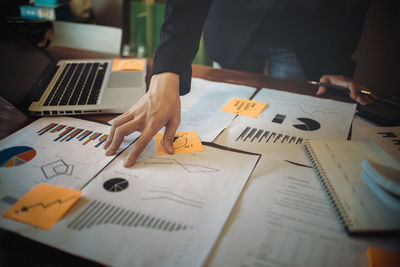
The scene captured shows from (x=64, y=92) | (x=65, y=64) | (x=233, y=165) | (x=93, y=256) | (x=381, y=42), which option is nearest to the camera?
(x=93, y=256)

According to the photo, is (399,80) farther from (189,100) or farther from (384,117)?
(189,100)

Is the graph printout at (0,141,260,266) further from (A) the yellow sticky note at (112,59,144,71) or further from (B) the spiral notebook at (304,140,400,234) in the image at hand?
(A) the yellow sticky note at (112,59,144,71)

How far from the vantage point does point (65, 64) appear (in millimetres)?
1033

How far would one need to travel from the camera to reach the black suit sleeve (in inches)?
30.3

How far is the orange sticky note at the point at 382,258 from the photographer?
0.40 metres

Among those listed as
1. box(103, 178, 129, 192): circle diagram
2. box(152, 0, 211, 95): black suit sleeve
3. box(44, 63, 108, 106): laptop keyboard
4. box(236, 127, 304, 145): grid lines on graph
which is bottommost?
box(103, 178, 129, 192): circle diagram

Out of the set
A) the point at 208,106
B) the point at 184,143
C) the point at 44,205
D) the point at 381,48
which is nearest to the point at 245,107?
the point at 208,106

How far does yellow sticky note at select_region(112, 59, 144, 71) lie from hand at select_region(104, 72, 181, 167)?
0.37 m

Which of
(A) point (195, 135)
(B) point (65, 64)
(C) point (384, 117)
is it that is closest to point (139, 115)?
(A) point (195, 135)

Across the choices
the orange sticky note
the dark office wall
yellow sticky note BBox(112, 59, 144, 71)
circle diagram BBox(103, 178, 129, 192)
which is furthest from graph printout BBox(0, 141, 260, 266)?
the dark office wall

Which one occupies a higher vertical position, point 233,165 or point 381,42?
point 381,42

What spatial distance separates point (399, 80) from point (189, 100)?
1.91 meters

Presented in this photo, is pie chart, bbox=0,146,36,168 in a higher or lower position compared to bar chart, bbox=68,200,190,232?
higher

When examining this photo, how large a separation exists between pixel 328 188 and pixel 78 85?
77cm
